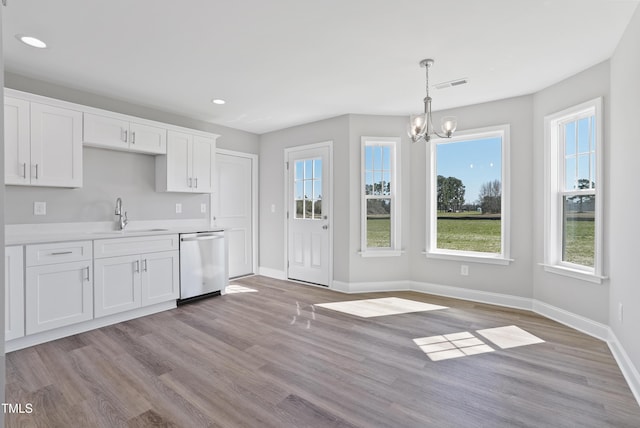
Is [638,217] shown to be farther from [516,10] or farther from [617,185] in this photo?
[516,10]

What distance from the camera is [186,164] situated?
13.9 ft

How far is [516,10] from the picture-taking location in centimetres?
217

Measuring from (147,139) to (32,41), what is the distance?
1.38 meters

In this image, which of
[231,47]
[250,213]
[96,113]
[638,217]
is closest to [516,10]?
[638,217]

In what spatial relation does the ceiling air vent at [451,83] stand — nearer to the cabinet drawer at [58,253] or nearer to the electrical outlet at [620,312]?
the electrical outlet at [620,312]

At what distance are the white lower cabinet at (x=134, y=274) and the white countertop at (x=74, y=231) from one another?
0.09 m

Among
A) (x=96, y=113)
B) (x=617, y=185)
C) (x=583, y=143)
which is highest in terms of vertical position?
(x=96, y=113)

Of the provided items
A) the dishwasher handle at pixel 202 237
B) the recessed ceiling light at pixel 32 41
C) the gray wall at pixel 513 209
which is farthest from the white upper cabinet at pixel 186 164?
the gray wall at pixel 513 209

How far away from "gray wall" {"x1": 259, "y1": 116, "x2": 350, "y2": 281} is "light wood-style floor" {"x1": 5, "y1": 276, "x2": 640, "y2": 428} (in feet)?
4.87

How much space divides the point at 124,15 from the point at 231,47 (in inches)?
29.7

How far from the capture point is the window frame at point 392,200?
4500 mm

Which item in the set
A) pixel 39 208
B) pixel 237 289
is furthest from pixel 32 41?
pixel 237 289

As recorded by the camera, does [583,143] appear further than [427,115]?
Yes

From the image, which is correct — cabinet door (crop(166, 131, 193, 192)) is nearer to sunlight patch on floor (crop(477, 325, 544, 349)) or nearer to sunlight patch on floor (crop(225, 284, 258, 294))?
sunlight patch on floor (crop(225, 284, 258, 294))
